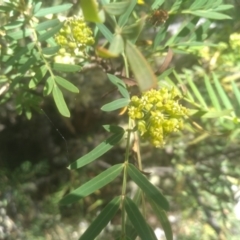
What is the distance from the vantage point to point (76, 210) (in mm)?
1338

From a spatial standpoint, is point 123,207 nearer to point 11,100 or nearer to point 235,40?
point 235,40

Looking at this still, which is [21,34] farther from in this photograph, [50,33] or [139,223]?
[139,223]

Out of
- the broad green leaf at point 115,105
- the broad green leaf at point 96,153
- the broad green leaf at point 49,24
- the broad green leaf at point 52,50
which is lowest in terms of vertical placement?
the broad green leaf at point 96,153

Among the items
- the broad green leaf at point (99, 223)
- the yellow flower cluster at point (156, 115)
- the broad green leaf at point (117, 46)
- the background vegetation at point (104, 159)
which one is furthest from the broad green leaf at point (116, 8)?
the background vegetation at point (104, 159)

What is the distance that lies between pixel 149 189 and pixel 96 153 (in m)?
0.11

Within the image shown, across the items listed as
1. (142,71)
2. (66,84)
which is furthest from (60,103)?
(142,71)

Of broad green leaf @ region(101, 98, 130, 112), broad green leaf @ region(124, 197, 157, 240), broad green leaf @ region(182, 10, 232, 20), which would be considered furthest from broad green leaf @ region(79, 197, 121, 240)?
broad green leaf @ region(182, 10, 232, 20)

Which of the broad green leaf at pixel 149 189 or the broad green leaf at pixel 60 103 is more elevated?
the broad green leaf at pixel 60 103

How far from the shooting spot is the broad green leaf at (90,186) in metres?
0.62

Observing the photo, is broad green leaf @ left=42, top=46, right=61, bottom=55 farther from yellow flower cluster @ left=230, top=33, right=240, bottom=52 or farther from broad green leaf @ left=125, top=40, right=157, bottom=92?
yellow flower cluster @ left=230, top=33, right=240, bottom=52

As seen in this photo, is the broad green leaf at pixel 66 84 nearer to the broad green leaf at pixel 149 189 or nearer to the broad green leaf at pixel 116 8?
the broad green leaf at pixel 149 189

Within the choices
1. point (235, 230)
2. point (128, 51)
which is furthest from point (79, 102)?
point (128, 51)

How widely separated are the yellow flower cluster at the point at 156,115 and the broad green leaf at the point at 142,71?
27cm

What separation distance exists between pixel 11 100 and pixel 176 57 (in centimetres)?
55
